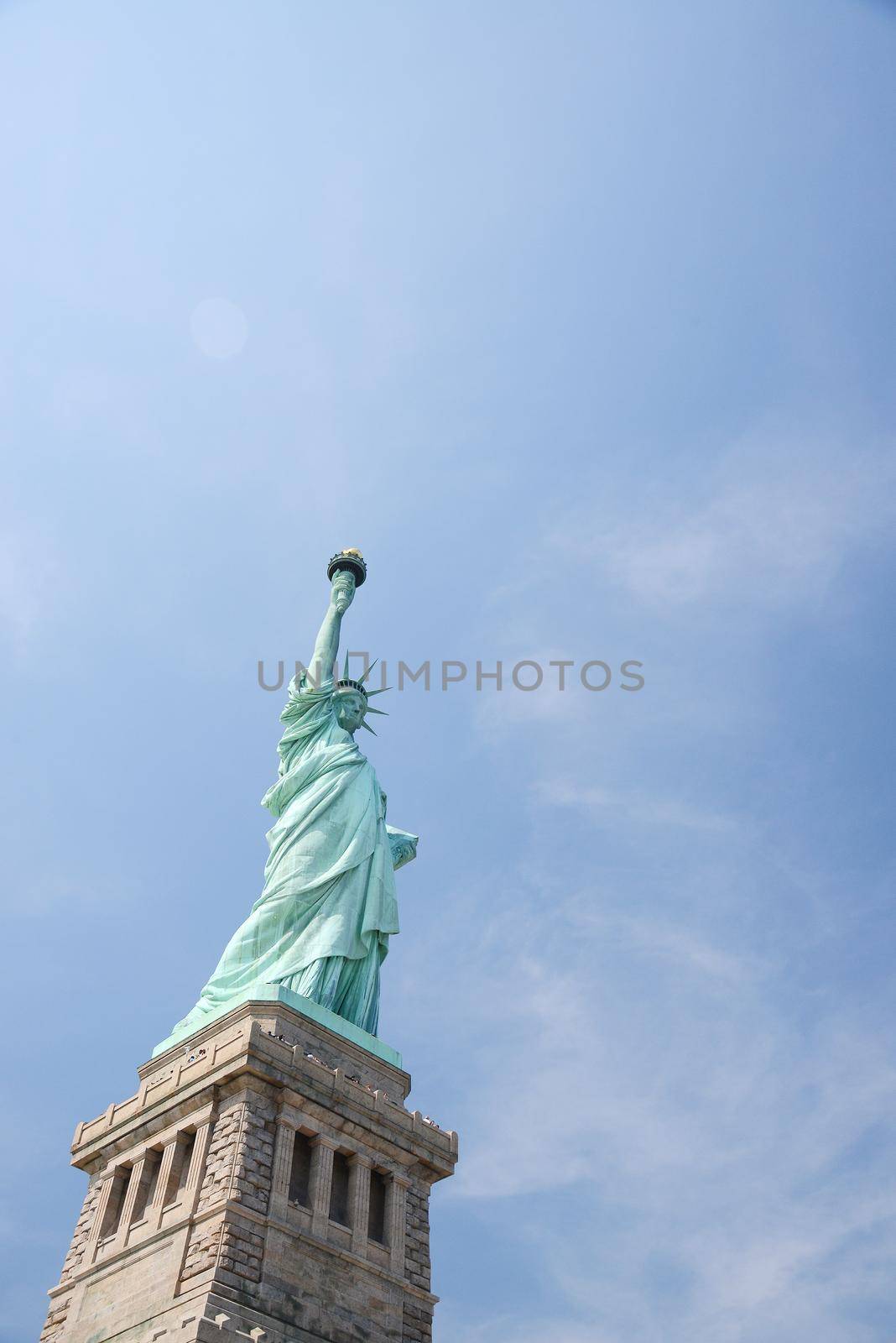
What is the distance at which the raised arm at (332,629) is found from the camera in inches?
1560

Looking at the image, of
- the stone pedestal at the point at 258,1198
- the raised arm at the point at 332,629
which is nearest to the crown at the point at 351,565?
the raised arm at the point at 332,629

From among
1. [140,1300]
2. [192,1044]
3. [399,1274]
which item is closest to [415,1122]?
[399,1274]

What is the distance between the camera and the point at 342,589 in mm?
41688

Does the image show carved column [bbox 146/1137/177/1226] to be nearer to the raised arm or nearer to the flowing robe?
the flowing robe

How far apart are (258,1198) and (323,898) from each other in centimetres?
970

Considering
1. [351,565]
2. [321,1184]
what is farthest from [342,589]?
[321,1184]

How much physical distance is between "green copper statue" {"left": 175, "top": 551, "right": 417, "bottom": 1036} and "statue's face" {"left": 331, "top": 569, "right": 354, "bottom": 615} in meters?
1.43

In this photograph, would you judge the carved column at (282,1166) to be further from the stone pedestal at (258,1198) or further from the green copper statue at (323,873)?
the green copper statue at (323,873)

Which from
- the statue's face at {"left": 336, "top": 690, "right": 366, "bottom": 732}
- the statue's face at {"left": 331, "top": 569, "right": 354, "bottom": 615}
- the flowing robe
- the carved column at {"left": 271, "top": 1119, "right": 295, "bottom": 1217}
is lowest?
the carved column at {"left": 271, "top": 1119, "right": 295, "bottom": 1217}

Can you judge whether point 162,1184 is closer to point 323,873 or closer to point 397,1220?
point 397,1220

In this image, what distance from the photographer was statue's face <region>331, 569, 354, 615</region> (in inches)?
1624

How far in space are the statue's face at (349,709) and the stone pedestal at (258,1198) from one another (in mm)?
11611

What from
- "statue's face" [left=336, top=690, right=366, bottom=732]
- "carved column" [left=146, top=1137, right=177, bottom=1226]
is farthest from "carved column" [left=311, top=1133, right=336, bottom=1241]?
"statue's face" [left=336, top=690, right=366, bottom=732]

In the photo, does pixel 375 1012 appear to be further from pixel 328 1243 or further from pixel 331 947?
pixel 328 1243
